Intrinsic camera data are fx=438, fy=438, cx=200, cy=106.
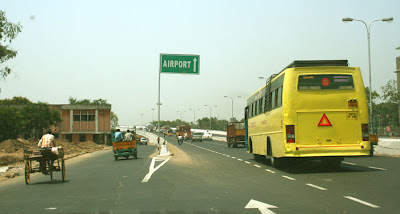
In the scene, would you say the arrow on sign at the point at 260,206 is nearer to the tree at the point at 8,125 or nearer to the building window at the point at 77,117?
the tree at the point at 8,125

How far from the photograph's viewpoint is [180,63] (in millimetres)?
26875

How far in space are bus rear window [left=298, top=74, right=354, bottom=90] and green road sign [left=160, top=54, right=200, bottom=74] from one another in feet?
42.5

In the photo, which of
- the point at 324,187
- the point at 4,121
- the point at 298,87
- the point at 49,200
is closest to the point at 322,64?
the point at 298,87

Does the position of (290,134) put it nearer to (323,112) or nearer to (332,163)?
(323,112)

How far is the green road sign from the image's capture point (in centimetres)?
2669

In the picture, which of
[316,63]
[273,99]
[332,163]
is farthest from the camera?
[332,163]

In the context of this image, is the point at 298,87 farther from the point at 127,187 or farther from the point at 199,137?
the point at 199,137

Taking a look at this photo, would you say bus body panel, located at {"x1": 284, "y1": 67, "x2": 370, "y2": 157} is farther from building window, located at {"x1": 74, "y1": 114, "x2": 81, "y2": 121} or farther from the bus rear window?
building window, located at {"x1": 74, "y1": 114, "x2": 81, "y2": 121}

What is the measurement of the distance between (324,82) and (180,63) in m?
13.7

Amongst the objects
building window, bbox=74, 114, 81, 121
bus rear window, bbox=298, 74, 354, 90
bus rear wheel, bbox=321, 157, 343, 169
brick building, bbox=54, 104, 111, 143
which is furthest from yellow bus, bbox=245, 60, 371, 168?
building window, bbox=74, 114, 81, 121

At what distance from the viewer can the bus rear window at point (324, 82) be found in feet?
46.9

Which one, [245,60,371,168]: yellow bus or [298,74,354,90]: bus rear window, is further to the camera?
[298,74,354,90]: bus rear window

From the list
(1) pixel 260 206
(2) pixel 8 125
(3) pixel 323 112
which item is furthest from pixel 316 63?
(2) pixel 8 125

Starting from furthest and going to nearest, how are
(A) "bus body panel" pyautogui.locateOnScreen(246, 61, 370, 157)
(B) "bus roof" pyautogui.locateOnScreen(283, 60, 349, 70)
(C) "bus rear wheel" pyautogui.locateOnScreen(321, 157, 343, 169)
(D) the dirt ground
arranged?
(D) the dirt ground → (C) "bus rear wheel" pyautogui.locateOnScreen(321, 157, 343, 169) → (B) "bus roof" pyautogui.locateOnScreen(283, 60, 349, 70) → (A) "bus body panel" pyautogui.locateOnScreen(246, 61, 370, 157)
